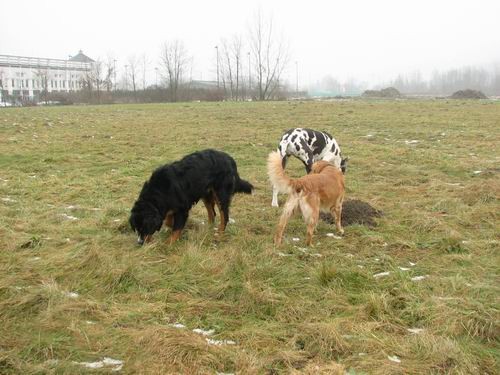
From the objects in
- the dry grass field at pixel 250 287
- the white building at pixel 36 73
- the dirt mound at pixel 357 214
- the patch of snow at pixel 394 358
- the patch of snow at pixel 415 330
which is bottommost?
the patch of snow at pixel 394 358

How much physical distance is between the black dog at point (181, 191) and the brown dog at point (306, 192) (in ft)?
2.83

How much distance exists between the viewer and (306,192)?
5.56 m

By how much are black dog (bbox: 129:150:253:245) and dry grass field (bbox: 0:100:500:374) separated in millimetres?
256

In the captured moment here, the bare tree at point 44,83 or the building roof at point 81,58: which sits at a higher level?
the building roof at point 81,58

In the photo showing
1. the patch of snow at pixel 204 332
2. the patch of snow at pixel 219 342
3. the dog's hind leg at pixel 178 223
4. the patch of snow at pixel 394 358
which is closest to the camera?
the patch of snow at pixel 394 358

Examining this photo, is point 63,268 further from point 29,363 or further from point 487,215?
point 487,215

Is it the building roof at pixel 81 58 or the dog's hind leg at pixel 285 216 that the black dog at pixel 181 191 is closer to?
the dog's hind leg at pixel 285 216

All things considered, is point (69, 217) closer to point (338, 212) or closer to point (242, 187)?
point (242, 187)

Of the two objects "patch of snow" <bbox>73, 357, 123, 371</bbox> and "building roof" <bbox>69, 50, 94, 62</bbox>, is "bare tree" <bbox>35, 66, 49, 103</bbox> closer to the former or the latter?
"building roof" <bbox>69, 50, 94, 62</bbox>

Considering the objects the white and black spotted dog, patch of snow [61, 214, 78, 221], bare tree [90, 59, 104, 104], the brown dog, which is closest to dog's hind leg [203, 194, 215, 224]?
the brown dog

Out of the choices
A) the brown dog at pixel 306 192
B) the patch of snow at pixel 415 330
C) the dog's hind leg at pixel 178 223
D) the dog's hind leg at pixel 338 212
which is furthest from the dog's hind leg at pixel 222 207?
the patch of snow at pixel 415 330

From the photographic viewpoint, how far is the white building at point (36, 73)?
102 m

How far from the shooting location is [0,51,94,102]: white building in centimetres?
10156

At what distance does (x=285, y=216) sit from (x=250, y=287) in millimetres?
1569
